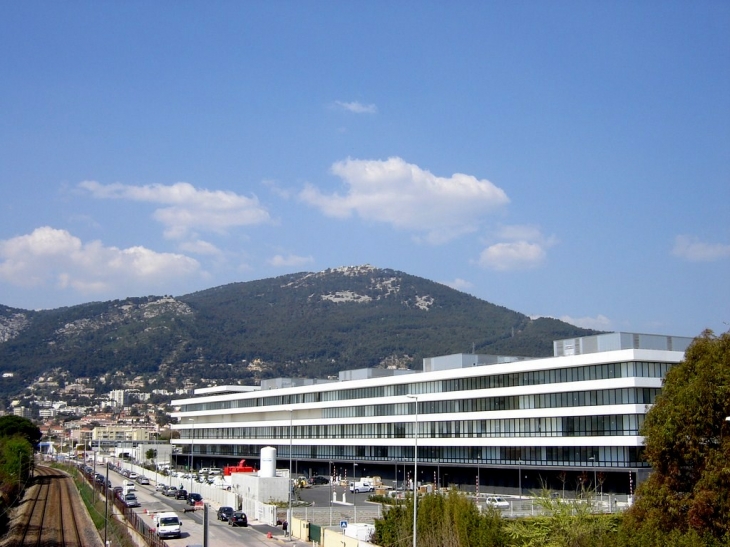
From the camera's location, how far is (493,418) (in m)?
86.4

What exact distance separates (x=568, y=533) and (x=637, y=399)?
38.6 m

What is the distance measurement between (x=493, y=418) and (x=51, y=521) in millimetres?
43416

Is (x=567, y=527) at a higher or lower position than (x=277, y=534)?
higher

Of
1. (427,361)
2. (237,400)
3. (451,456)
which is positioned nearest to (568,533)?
(451,456)

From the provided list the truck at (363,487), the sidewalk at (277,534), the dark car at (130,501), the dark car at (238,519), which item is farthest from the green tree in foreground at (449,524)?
the truck at (363,487)

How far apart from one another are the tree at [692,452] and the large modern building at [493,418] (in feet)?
50.3

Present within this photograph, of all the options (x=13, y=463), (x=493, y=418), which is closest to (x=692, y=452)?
(x=493, y=418)

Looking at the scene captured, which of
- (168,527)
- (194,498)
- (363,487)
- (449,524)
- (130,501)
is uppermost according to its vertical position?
(449,524)

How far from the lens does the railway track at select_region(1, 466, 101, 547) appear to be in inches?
2347

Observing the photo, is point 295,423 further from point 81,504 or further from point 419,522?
point 419,522

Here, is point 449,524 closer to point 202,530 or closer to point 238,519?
point 238,519

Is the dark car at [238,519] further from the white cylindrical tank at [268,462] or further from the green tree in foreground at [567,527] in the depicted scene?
the green tree in foreground at [567,527]

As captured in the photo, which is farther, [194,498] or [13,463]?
[13,463]

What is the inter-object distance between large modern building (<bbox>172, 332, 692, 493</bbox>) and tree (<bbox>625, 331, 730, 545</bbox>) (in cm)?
1535
